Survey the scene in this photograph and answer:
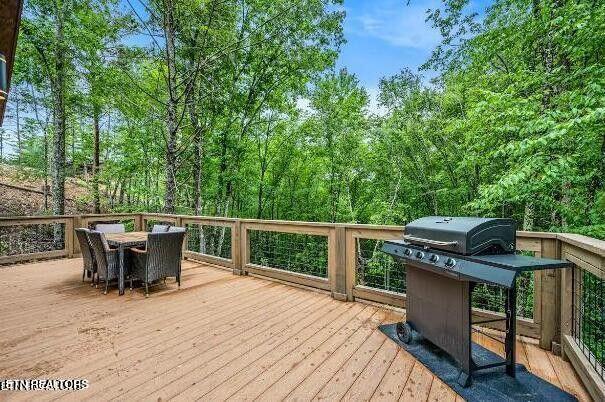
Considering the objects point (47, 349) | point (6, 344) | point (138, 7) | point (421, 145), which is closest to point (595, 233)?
point (47, 349)

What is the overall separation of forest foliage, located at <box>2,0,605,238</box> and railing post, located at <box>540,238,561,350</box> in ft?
5.35

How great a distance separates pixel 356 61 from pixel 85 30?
364 inches

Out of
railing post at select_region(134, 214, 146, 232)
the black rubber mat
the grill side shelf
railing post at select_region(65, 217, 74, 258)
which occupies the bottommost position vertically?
the black rubber mat

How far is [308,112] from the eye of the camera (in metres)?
12.0

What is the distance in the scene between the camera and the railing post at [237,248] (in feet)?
16.5

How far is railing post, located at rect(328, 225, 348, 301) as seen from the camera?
148 inches

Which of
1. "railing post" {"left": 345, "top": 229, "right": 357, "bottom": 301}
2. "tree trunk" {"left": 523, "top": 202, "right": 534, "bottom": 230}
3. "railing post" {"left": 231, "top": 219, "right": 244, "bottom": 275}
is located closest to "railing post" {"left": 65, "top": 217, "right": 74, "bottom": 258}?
"railing post" {"left": 231, "top": 219, "right": 244, "bottom": 275}

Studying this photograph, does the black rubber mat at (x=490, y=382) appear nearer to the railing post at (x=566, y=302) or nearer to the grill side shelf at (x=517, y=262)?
the railing post at (x=566, y=302)

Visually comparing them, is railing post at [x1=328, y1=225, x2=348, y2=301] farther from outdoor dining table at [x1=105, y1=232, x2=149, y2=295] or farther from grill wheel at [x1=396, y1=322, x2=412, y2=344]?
outdoor dining table at [x1=105, y1=232, x2=149, y2=295]

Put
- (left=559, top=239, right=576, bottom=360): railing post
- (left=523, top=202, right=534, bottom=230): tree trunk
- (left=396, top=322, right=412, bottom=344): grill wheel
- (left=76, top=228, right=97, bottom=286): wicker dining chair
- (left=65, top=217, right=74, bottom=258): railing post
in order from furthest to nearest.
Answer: (left=523, top=202, right=534, bottom=230): tree trunk, (left=65, top=217, right=74, bottom=258): railing post, (left=76, top=228, right=97, bottom=286): wicker dining chair, (left=396, top=322, right=412, bottom=344): grill wheel, (left=559, top=239, right=576, bottom=360): railing post

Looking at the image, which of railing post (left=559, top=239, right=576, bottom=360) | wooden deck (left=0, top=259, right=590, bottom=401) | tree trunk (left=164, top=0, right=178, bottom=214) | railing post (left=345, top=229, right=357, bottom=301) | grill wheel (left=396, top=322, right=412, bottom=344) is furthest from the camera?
tree trunk (left=164, top=0, right=178, bottom=214)

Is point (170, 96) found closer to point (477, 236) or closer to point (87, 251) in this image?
point (87, 251)

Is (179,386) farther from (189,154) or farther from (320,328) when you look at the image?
(189,154)

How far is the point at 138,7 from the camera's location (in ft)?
22.2
